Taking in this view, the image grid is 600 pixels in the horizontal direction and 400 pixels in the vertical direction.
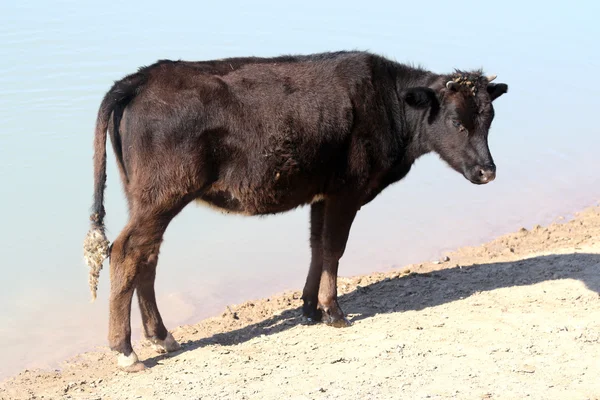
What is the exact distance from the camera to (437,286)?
34.1 ft

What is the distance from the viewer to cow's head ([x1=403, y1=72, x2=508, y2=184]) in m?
9.51

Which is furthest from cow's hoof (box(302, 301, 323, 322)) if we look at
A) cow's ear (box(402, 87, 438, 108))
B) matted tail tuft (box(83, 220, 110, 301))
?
matted tail tuft (box(83, 220, 110, 301))

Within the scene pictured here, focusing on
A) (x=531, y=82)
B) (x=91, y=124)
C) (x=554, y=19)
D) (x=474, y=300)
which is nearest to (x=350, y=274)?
(x=474, y=300)

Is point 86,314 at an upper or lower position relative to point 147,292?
lower

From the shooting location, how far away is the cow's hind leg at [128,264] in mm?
8078

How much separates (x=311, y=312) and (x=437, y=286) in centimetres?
175

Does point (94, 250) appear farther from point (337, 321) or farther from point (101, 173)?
point (337, 321)

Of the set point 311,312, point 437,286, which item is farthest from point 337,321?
point 437,286

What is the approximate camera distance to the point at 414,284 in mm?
10539

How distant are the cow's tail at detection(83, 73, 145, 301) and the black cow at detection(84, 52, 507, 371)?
0.01 metres

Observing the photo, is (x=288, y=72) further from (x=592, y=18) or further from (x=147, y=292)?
(x=592, y=18)

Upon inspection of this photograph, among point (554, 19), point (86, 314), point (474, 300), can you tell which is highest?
point (554, 19)

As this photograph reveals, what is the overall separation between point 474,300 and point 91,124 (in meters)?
8.51

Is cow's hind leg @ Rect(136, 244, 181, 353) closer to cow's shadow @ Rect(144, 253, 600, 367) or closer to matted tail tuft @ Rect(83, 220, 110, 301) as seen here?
cow's shadow @ Rect(144, 253, 600, 367)
